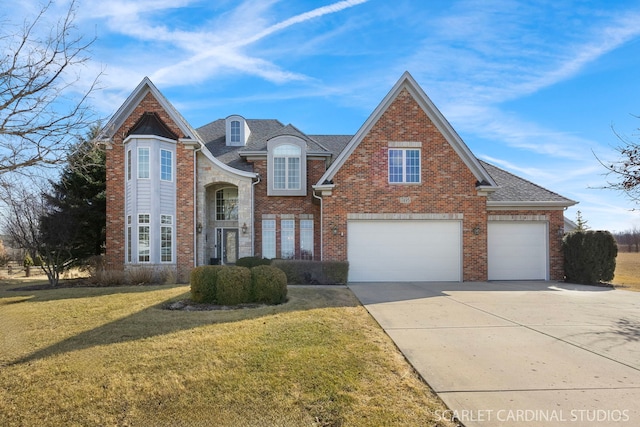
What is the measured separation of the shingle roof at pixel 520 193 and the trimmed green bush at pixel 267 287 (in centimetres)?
1037

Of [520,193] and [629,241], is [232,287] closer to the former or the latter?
[520,193]

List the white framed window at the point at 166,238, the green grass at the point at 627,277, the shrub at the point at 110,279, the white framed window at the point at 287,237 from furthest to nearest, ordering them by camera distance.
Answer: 1. the white framed window at the point at 287,237
2. the white framed window at the point at 166,238
3. the green grass at the point at 627,277
4. the shrub at the point at 110,279

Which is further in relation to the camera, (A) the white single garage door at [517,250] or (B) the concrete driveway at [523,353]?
(A) the white single garage door at [517,250]

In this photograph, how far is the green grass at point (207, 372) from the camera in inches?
141

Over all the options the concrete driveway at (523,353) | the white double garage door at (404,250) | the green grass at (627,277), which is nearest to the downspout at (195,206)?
the white double garage door at (404,250)

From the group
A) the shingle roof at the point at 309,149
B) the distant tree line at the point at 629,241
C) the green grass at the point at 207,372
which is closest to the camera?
the green grass at the point at 207,372

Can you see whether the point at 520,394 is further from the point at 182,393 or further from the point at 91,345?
the point at 91,345

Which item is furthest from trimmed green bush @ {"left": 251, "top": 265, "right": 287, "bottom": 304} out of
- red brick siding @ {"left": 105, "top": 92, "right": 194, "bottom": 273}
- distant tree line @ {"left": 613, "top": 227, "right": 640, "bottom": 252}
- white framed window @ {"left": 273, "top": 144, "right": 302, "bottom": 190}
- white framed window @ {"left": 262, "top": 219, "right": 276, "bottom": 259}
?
distant tree line @ {"left": 613, "top": 227, "right": 640, "bottom": 252}

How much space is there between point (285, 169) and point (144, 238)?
7013mm

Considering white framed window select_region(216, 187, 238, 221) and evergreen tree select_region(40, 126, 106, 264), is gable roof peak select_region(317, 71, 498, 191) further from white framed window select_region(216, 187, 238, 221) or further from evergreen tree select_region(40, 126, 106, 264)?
evergreen tree select_region(40, 126, 106, 264)

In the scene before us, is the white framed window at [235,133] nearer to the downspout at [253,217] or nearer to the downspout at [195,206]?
the downspout at [195,206]

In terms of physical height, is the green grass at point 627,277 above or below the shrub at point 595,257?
Answer: below

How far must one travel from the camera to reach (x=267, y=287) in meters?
9.24

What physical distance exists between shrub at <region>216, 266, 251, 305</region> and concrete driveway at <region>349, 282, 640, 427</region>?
319 cm
